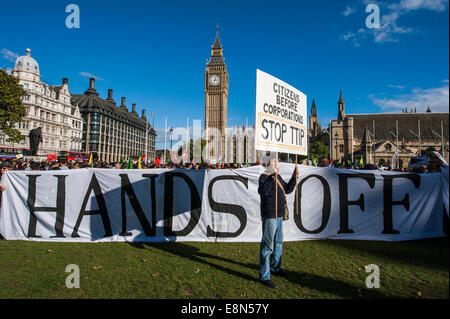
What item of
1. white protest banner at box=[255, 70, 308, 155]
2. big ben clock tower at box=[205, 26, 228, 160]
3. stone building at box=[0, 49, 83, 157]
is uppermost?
big ben clock tower at box=[205, 26, 228, 160]

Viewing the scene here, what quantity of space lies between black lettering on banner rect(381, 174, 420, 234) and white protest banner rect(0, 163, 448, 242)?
3cm

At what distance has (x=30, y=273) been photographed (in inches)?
177

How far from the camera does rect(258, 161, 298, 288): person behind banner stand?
13.6ft

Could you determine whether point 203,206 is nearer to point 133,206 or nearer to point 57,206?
point 133,206

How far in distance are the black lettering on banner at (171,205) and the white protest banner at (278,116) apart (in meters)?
3.02

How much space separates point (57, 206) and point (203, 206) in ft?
13.7

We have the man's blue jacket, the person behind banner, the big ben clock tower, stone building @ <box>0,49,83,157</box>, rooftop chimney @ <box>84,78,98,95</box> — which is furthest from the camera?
the big ben clock tower

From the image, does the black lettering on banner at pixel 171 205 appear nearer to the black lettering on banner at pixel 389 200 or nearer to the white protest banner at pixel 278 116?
the white protest banner at pixel 278 116

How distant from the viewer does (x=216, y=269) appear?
15.5 feet

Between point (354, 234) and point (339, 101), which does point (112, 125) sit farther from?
point (354, 234)

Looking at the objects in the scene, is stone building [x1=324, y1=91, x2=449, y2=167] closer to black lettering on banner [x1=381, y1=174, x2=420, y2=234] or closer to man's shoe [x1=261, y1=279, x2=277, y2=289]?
black lettering on banner [x1=381, y1=174, x2=420, y2=234]

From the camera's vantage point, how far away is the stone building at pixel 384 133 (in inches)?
2628

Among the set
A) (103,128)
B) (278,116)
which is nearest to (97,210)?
(278,116)

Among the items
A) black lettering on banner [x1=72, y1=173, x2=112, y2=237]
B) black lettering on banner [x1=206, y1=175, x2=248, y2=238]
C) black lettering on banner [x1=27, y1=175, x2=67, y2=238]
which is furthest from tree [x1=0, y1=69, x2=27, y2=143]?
black lettering on banner [x1=206, y1=175, x2=248, y2=238]
